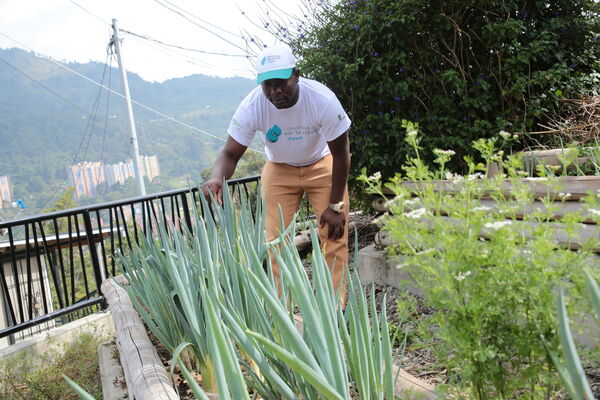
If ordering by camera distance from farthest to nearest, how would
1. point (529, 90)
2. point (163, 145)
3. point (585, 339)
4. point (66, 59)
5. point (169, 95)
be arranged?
point (66, 59) < point (169, 95) < point (163, 145) < point (529, 90) < point (585, 339)

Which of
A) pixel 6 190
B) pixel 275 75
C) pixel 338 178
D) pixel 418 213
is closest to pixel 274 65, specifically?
pixel 275 75

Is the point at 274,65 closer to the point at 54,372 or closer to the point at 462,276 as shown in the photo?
the point at 462,276

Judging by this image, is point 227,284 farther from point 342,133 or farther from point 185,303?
point 342,133

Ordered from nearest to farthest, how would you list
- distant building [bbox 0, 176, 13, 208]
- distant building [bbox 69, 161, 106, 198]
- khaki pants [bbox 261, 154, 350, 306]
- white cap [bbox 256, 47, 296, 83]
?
white cap [bbox 256, 47, 296, 83]
khaki pants [bbox 261, 154, 350, 306]
distant building [bbox 0, 176, 13, 208]
distant building [bbox 69, 161, 106, 198]

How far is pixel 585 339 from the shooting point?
A: 7.25 feet

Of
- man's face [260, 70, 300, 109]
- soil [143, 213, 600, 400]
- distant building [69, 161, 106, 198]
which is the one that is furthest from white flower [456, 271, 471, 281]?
distant building [69, 161, 106, 198]

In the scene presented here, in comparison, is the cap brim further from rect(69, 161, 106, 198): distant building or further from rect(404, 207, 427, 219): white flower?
rect(69, 161, 106, 198): distant building

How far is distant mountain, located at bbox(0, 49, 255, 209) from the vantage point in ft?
250

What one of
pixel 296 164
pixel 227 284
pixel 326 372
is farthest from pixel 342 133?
pixel 326 372

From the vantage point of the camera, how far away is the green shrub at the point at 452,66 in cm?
395

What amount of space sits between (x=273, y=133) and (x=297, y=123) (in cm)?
16

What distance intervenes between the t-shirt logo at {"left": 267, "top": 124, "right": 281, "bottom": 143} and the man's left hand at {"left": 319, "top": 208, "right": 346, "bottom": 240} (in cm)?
53

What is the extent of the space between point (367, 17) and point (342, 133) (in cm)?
167

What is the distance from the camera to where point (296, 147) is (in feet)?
9.79
